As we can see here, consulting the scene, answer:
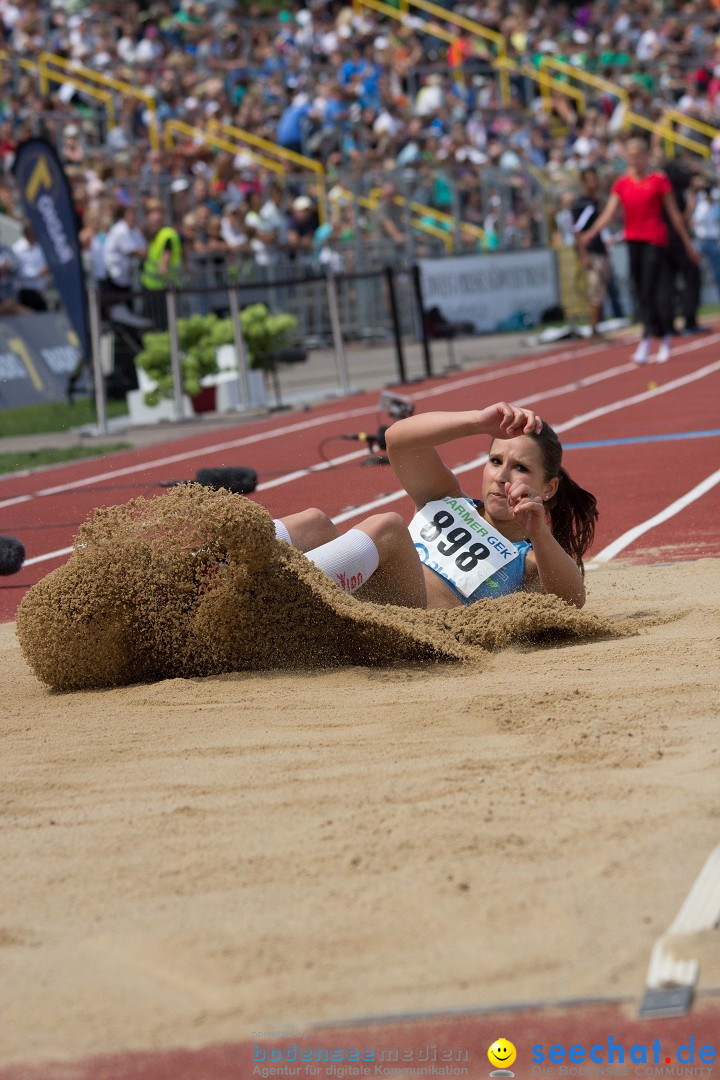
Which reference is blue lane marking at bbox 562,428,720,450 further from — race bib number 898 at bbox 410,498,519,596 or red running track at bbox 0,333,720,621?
race bib number 898 at bbox 410,498,519,596

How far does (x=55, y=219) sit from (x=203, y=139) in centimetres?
811

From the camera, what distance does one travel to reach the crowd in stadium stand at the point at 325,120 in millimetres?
21516

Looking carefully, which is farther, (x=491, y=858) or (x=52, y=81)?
(x=52, y=81)

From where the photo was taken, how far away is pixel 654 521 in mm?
7984

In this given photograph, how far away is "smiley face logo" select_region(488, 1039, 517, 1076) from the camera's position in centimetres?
226

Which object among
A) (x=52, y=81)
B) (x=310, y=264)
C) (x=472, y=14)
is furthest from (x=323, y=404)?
(x=472, y=14)

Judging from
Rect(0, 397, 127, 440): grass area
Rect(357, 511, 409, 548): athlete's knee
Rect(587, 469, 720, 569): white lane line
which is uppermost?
Rect(357, 511, 409, 548): athlete's knee

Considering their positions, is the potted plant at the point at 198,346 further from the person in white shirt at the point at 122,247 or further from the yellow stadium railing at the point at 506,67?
the yellow stadium railing at the point at 506,67

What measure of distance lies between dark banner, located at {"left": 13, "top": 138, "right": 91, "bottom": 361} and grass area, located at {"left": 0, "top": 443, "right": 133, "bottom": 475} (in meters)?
2.22

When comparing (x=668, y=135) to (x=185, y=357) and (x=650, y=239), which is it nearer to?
(x=650, y=239)

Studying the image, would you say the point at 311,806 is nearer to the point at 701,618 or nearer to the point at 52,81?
the point at 701,618

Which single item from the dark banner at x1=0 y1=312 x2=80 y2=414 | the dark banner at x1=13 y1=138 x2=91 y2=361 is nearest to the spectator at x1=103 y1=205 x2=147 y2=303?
the dark banner at x1=0 y1=312 x2=80 y2=414

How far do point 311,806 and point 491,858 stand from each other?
573mm

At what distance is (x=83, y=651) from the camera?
16.1 ft
